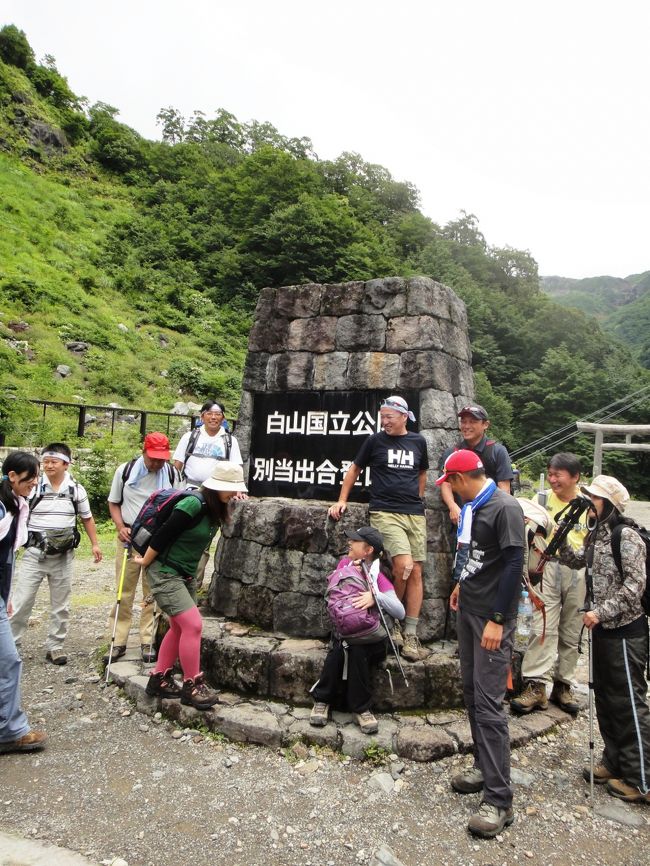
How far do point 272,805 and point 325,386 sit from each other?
10.2 feet

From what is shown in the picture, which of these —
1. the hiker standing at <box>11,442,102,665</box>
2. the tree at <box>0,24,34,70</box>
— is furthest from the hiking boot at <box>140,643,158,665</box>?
the tree at <box>0,24,34,70</box>

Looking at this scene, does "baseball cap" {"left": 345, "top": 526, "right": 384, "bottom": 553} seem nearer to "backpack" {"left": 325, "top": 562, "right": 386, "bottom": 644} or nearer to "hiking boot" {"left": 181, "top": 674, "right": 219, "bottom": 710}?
"backpack" {"left": 325, "top": 562, "right": 386, "bottom": 644}

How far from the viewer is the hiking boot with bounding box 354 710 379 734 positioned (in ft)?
10.9

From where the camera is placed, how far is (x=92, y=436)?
12.1 m

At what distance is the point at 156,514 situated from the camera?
3.47 m

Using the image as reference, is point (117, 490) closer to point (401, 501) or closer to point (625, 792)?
point (401, 501)

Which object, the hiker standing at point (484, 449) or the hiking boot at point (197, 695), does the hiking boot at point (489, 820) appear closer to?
the hiker standing at point (484, 449)

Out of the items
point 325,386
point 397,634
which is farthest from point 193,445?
point 397,634

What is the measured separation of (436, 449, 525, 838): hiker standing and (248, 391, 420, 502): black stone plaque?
1.69 m

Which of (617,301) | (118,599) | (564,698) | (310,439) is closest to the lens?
(564,698)

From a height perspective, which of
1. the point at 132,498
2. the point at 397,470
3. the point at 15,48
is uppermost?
the point at 15,48

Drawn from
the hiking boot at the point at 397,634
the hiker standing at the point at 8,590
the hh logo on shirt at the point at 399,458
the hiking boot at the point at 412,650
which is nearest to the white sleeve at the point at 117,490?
the hiker standing at the point at 8,590

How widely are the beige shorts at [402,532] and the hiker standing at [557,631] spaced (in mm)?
905

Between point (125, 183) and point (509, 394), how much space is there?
90.9ft
